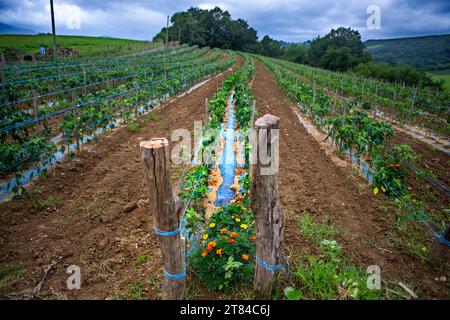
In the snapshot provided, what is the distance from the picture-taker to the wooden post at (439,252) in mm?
3141

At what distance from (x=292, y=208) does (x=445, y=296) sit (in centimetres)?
206

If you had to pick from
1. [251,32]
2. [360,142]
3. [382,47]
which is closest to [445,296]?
[360,142]

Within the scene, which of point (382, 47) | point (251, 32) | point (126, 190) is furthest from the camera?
point (251, 32)

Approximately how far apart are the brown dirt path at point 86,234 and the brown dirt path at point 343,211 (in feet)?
6.01

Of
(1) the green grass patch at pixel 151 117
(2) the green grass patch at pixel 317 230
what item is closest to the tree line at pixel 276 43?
(1) the green grass patch at pixel 151 117

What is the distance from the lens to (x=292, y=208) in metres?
4.42

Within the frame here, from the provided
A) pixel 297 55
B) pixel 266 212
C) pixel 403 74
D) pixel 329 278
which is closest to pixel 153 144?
pixel 266 212

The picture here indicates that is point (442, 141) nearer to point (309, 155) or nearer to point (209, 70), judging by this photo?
point (309, 155)

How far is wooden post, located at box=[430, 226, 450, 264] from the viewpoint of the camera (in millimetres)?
3141

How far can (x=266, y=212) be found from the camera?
2.46m

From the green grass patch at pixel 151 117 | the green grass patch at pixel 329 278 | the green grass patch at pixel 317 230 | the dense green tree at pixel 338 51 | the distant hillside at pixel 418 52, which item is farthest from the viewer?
A: the dense green tree at pixel 338 51

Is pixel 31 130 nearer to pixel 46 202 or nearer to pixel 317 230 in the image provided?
pixel 46 202

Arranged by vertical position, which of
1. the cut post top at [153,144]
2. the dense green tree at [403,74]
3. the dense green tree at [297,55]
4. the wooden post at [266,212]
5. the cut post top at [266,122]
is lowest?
the wooden post at [266,212]

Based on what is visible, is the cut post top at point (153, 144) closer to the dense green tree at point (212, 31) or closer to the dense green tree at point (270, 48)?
the dense green tree at point (212, 31)
